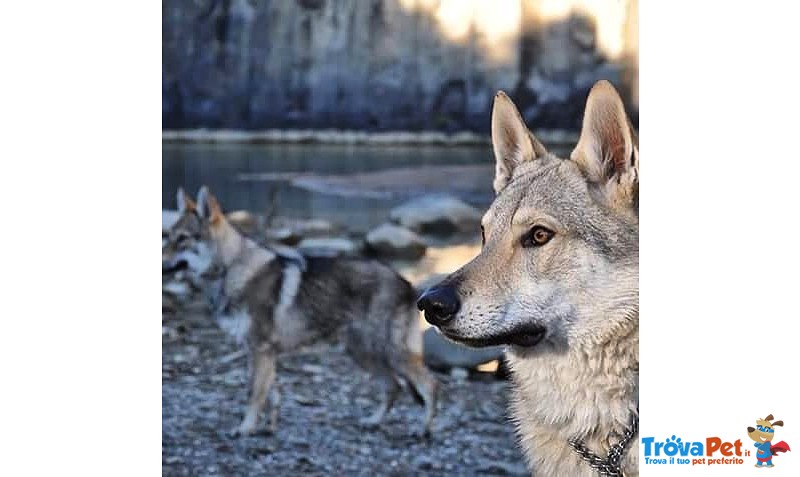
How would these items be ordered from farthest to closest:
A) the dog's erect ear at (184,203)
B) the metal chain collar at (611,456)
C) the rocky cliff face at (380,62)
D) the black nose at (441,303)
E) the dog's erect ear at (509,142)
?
1. the dog's erect ear at (184,203)
2. the rocky cliff face at (380,62)
3. the dog's erect ear at (509,142)
4. the black nose at (441,303)
5. the metal chain collar at (611,456)

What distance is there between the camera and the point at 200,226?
448cm

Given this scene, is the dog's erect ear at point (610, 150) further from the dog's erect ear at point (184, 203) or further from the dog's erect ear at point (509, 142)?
the dog's erect ear at point (184, 203)

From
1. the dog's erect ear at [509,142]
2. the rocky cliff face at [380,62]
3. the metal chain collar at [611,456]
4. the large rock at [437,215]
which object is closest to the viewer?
the metal chain collar at [611,456]

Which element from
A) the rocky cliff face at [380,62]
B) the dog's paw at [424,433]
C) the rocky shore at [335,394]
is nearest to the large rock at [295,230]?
the rocky shore at [335,394]

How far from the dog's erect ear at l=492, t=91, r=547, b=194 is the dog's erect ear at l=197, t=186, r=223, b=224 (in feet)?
4.75

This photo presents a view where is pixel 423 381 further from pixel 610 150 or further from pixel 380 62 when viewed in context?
pixel 610 150

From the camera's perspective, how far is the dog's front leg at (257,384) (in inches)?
175

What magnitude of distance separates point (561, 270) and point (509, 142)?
629mm

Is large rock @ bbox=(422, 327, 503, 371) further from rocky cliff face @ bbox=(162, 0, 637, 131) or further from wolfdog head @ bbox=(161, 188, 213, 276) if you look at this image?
wolfdog head @ bbox=(161, 188, 213, 276)

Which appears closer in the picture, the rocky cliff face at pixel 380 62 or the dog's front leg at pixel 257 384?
the rocky cliff face at pixel 380 62

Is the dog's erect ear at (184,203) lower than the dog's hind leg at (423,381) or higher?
higher
